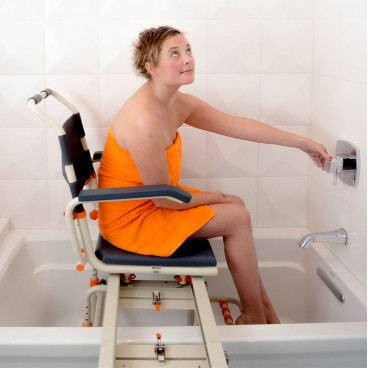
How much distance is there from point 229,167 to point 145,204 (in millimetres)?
688

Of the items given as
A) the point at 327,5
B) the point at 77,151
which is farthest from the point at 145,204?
the point at 327,5

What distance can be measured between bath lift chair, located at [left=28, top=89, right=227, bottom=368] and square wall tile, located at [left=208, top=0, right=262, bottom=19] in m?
0.79

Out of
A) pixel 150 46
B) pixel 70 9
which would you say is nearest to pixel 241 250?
pixel 150 46

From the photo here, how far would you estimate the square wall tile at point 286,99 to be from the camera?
8.73 feet

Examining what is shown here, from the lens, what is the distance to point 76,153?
2.17m

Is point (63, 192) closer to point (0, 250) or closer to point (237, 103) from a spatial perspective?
point (0, 250)

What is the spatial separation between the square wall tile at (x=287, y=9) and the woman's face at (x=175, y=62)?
2.12ft

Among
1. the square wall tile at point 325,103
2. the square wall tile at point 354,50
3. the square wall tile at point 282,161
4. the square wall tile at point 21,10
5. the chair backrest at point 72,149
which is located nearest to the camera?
the chair backrest at point 72,149

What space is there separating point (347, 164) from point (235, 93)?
0.70 metres

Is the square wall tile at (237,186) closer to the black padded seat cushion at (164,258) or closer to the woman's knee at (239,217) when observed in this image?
the woman's knee at (239,217)

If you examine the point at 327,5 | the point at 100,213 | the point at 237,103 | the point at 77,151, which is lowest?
the point at 100,213

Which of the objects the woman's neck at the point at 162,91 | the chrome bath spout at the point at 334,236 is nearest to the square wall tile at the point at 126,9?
the woman's neck at the point at 162,91

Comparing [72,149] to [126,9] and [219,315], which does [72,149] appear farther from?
[219,315]

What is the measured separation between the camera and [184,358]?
64.9 inches
